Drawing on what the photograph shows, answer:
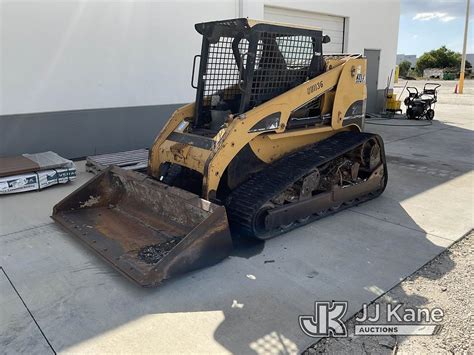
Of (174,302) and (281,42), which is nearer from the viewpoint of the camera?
(174,302)

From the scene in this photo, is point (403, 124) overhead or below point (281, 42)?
below

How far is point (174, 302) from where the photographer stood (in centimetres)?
291

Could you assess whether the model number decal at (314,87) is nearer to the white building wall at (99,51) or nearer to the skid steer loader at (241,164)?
the skid steer loader at (241,164)

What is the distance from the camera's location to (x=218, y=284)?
3150mm

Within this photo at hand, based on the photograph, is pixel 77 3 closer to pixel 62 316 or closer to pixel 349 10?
pixel 62 316

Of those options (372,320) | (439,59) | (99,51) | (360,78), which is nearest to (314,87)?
(360,78)

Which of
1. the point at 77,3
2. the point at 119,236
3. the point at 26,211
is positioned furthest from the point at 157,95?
the point at 119,236

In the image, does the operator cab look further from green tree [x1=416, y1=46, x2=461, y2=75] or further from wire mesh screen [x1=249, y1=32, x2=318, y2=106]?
green tree [x1=416, y1=46, x2=461, y2=75]

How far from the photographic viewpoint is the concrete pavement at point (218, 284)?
2.54 meters

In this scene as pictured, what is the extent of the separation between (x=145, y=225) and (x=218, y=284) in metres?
1.11

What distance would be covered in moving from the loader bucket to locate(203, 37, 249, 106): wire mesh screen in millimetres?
1419

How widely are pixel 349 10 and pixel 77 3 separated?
813 centimetres

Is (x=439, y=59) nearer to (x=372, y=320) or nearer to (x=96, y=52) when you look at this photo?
(x=96, y=52)

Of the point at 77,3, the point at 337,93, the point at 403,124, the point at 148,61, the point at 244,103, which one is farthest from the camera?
the point at 403,124
